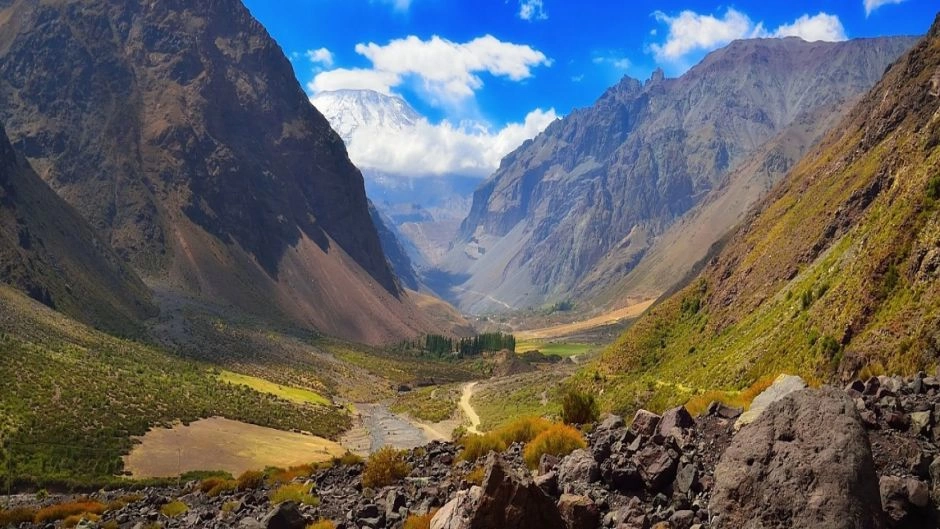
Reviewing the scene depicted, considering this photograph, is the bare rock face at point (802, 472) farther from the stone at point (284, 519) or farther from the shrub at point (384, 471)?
the shrub at point (384, 471)

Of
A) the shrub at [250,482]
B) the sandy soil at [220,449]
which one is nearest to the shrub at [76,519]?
the shrub at [250,482]

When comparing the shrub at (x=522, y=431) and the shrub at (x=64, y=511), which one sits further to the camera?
the shrub at (x=64, y=511)

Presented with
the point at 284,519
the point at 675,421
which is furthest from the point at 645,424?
the point at 284,519

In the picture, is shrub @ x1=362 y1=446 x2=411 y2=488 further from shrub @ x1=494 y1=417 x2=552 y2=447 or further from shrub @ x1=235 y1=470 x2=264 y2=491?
shrub @ x1=235 y1=470 x2=264 y2=491

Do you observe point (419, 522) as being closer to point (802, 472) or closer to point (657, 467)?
point (657, 467)

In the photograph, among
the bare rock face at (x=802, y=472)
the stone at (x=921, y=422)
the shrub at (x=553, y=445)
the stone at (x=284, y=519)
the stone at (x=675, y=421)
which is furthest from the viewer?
the shrub at (x=553, y=445)

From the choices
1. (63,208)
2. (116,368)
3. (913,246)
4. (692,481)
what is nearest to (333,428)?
(116,368)

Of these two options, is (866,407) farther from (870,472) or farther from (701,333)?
(701,333)
